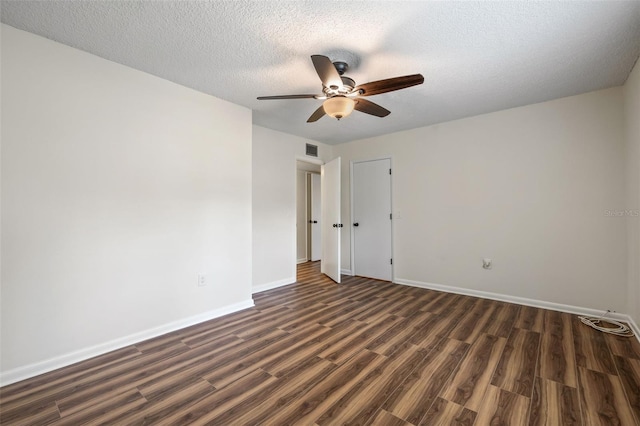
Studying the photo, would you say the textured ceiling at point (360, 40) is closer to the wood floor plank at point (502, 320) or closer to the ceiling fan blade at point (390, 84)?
the ceiling fan blade at point (390, 84)

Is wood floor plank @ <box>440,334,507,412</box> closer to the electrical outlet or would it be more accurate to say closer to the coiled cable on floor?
the coiled cable on floor

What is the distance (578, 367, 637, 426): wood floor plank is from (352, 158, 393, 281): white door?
9.28 ft

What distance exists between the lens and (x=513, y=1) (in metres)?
1.71

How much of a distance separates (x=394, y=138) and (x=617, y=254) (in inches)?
119

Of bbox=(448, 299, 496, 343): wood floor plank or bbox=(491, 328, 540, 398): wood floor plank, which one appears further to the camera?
bbox=(448, 299, 496, 343): wood floor plank

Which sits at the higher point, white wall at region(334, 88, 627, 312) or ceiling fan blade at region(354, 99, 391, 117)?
ceiling fan blade at region(354, 99, 391, 117)

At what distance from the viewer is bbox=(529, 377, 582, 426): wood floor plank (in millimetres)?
1537

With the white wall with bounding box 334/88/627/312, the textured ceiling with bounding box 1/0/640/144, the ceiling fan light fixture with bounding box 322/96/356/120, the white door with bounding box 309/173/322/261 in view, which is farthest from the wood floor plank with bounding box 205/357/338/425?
the white door with bounding box 309/173/322/261

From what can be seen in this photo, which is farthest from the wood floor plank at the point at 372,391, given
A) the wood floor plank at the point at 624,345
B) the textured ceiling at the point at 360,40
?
the textured ceiling at the point at 360,40

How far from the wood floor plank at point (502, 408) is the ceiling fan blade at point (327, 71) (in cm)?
233

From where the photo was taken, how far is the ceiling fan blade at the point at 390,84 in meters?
2.00

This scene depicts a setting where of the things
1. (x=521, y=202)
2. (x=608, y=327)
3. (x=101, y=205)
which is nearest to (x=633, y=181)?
(x=521, y=202)

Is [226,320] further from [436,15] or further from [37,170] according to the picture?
[436,15]

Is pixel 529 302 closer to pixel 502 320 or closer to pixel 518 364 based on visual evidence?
pixel 502 320
